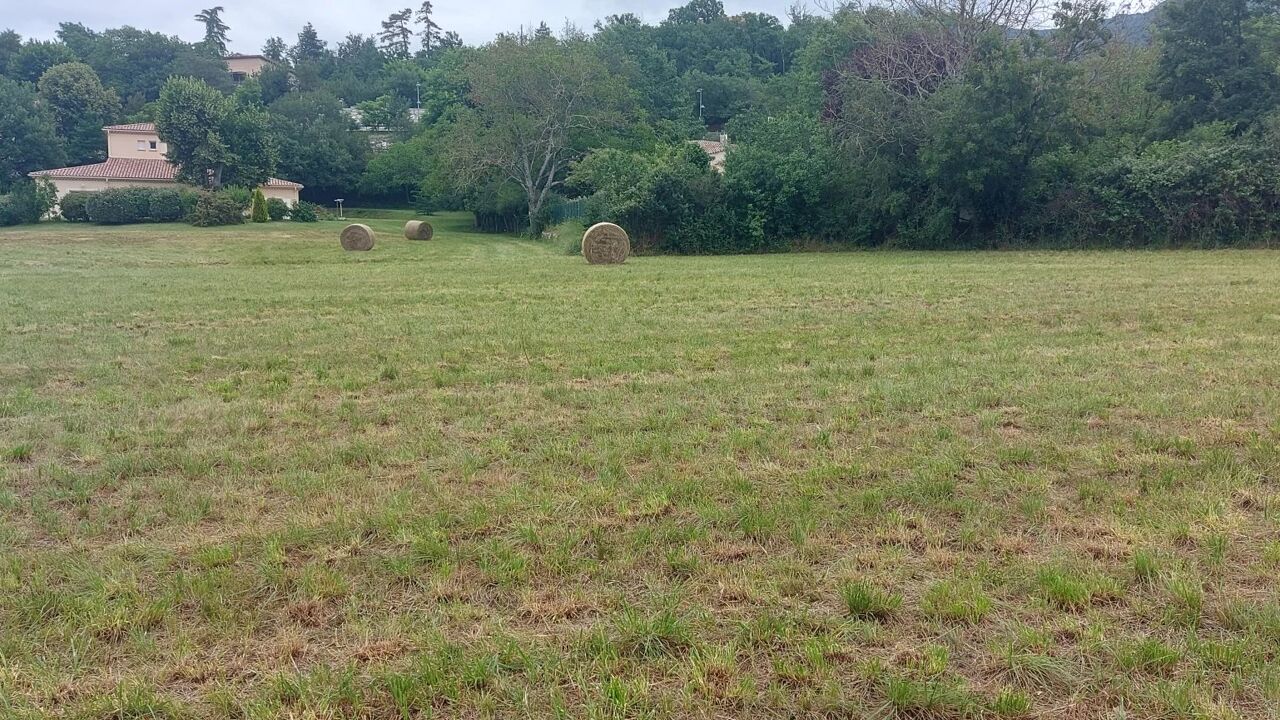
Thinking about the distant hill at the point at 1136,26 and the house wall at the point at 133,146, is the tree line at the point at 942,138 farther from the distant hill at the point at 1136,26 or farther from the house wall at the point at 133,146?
the house wall at the point at 133,146

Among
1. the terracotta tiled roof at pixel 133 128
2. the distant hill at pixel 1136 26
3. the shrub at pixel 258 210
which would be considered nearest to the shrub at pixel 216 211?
the shrub at pixel 258 210

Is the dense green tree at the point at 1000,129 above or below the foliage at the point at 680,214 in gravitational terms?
above

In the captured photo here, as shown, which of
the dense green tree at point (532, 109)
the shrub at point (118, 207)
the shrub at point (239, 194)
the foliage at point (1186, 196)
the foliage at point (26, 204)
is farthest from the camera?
the shrub at point (239, 194)

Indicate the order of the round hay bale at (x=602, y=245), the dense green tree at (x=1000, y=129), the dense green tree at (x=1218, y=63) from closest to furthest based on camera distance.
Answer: the round hay bale at (x=602, y=245), the dense green tree at (x=1000, y=129), the dense green tree at (x=1218, y=63)

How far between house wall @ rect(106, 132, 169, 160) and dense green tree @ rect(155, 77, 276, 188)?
37.9 feet

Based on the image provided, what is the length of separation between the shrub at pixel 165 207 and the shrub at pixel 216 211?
2.83 metres

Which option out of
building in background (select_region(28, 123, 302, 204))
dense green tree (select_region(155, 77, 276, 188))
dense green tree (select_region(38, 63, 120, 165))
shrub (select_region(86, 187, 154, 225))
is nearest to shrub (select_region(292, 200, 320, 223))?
building in background (select_region(28, 123, 302, 204))

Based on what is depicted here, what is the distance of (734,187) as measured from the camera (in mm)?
25172

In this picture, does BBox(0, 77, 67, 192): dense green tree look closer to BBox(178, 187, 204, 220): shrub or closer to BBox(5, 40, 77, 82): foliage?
BBox(178, 187, 204, 220): shrub

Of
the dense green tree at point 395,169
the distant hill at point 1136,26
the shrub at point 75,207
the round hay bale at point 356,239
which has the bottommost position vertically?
the round hay bale at point 356,239

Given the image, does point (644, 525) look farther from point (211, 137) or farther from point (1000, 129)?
point (211, 137)

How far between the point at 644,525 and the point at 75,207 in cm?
4995

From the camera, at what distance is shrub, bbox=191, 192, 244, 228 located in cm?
3994

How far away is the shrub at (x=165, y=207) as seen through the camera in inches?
1682
